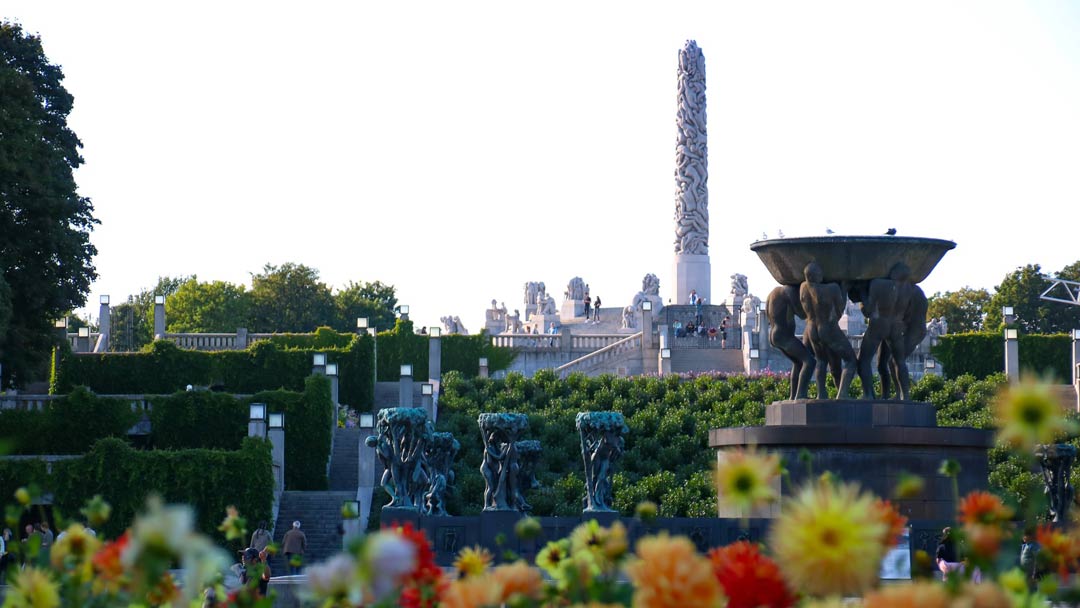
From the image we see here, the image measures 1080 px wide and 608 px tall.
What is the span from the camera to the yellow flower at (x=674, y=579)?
382 centimetres

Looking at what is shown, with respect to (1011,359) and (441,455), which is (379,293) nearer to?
(1011,359)

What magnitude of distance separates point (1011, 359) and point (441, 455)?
87.0 ft

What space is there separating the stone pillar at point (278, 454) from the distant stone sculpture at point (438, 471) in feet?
37.3

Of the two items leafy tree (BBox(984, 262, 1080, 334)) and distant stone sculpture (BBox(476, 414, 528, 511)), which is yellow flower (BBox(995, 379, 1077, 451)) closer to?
distant stone sculpture (BBox(476, 414, 528, 511))

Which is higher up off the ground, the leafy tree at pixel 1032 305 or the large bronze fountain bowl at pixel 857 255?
the leafy tree at pixel 1032 305

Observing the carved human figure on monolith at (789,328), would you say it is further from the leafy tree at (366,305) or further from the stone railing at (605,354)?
the leafy tree at (366,305)

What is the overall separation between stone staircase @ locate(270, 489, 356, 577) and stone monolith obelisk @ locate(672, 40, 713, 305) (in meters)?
32.9

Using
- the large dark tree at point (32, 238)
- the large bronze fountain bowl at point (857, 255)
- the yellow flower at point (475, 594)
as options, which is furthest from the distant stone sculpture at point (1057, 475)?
the large dark tree at point (32, 238)

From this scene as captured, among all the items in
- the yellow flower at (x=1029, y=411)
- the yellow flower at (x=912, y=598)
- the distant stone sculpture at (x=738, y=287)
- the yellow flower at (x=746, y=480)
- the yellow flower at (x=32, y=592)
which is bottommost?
the yellow flower at (x=32, y=592)

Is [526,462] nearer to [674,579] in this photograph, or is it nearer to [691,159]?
[674,579]

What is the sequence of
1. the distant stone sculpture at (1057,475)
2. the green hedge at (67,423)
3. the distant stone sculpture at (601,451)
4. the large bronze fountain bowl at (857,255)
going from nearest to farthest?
the distant stone sculpture at (1057,475) < the distant stone sculpture at (601,451) < the large bronze fountain bowl at (857,255) < the green hedge at (67,423)

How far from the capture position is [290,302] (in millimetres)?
81250

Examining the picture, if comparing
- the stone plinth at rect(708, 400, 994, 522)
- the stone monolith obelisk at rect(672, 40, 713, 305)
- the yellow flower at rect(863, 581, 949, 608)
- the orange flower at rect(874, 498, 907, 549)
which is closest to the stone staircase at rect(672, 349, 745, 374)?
the stone monolith obelisk at rect(672, 40, 713, 305)

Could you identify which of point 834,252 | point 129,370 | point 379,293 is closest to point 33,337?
point 129,370
